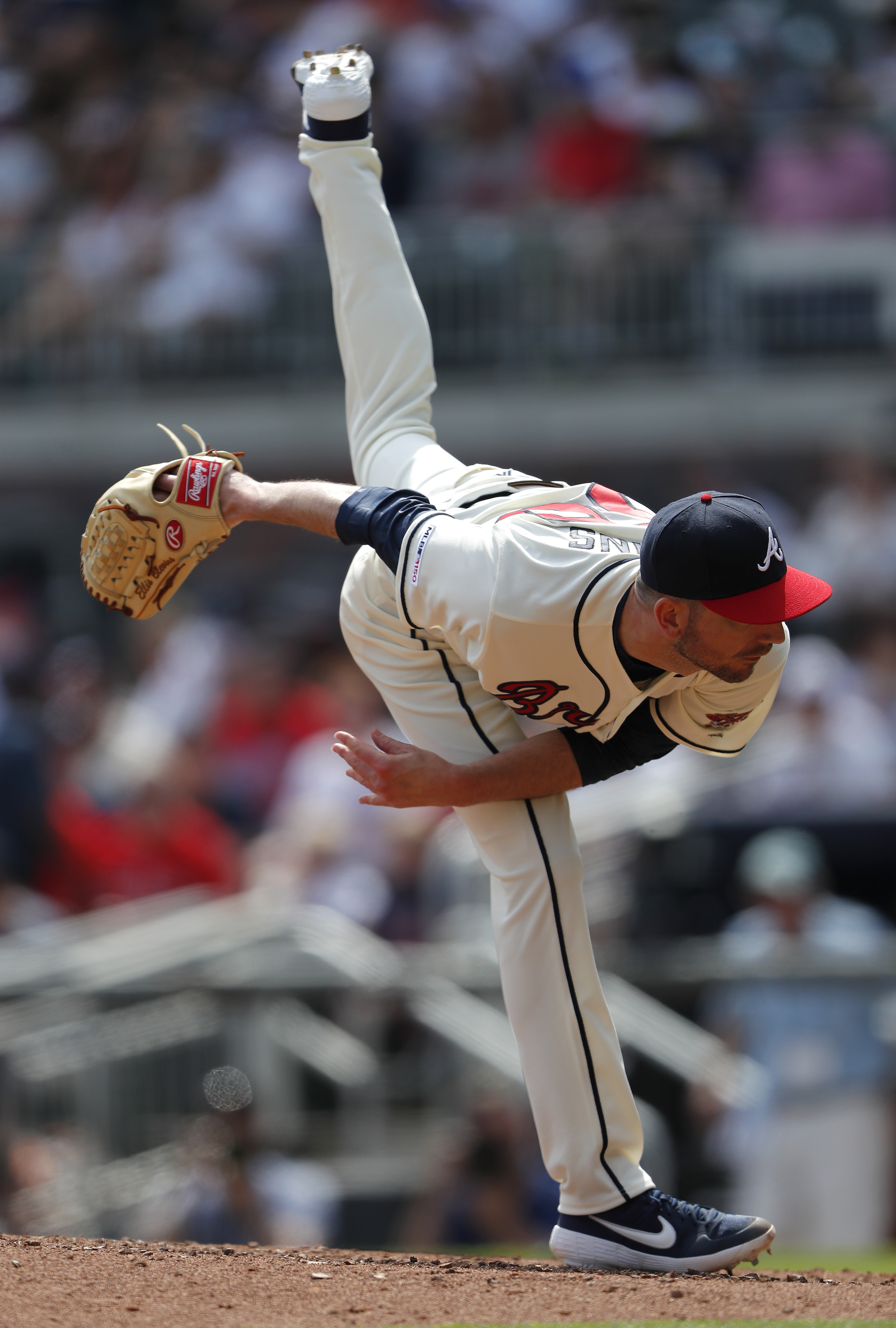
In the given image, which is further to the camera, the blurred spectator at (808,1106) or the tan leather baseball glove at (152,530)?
the blurred spectator at (808,1106)

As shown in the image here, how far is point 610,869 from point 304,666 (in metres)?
2.73

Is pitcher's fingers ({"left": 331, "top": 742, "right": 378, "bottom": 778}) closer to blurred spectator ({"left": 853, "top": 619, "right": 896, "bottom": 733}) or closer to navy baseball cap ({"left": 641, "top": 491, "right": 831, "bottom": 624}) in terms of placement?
navy baseball cap ({"left": 641, "top": 491, "right": 831, "bottom": 624})

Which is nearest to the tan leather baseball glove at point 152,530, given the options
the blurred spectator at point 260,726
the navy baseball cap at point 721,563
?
the navy baseball cap at point 721,563

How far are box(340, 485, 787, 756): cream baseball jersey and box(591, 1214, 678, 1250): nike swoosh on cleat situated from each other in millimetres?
1015

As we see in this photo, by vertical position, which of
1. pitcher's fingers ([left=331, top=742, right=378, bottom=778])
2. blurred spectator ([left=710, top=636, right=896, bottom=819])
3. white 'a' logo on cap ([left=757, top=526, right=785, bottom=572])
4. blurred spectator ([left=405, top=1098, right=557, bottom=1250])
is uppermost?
white 'a' logo on cap ([left=757, top=526, right=785, bottom=572])

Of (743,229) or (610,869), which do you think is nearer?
(610,869)

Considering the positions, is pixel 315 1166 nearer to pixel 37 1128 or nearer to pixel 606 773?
pixel 37 1128

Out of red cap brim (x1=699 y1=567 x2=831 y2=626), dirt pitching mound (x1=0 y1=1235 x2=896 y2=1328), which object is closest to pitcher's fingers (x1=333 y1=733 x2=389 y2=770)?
red cap brim (x1=699 y1=567 x2=831 y2=626)

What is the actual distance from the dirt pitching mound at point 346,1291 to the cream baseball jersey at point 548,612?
3.62ft

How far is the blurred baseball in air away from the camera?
709 cm

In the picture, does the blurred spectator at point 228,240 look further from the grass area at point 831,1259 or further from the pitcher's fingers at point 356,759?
the pitcher's fingers at point 356,759

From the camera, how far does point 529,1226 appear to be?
6.63 meters

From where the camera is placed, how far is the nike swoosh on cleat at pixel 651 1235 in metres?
3.66

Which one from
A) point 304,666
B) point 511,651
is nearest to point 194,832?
point 304,666
